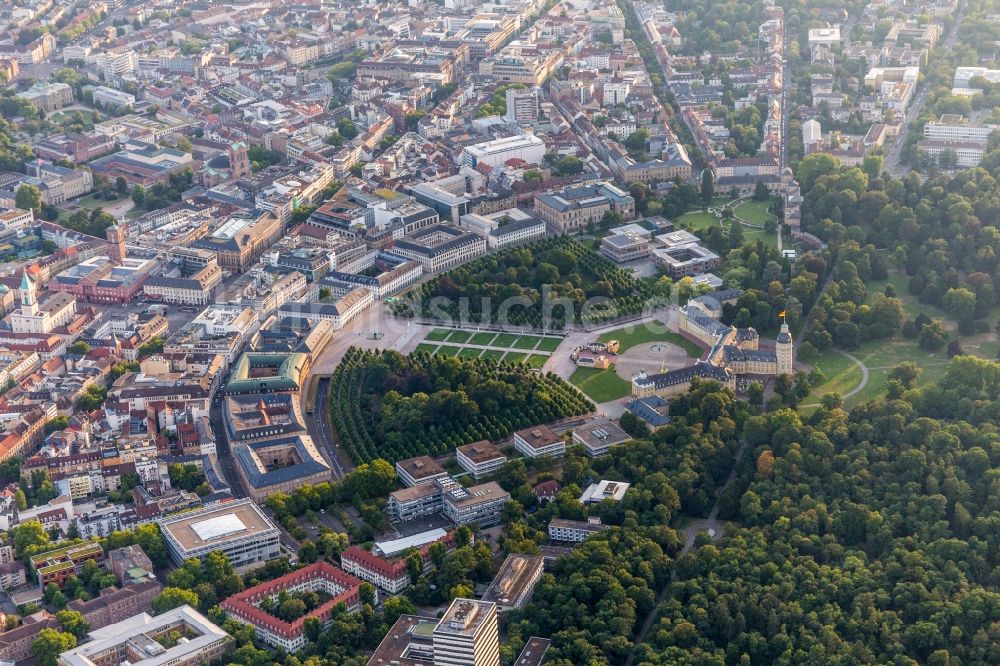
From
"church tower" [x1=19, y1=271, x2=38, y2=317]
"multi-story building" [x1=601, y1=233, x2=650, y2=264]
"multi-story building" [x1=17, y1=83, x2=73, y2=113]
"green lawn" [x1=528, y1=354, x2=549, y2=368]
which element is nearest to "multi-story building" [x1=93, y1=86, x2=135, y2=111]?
"multi-story building" [x1=17, y1=83, x2=73, y2=113]

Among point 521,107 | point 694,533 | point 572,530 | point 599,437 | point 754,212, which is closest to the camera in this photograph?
point 572,530

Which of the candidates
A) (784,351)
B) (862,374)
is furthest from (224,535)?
(862,374)

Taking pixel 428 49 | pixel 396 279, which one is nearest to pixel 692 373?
pixel 396 279

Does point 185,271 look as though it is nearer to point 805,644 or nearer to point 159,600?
point 159,600

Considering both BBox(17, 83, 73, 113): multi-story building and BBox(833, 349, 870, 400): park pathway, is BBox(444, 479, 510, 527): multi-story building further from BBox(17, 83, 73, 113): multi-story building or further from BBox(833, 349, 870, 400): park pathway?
BBox(17, 83, 73, 113): multi-story building

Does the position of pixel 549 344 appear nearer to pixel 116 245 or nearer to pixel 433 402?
pixel 433 402

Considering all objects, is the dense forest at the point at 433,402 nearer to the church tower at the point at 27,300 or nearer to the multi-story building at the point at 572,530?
the multi-story building at the point at 572,530
